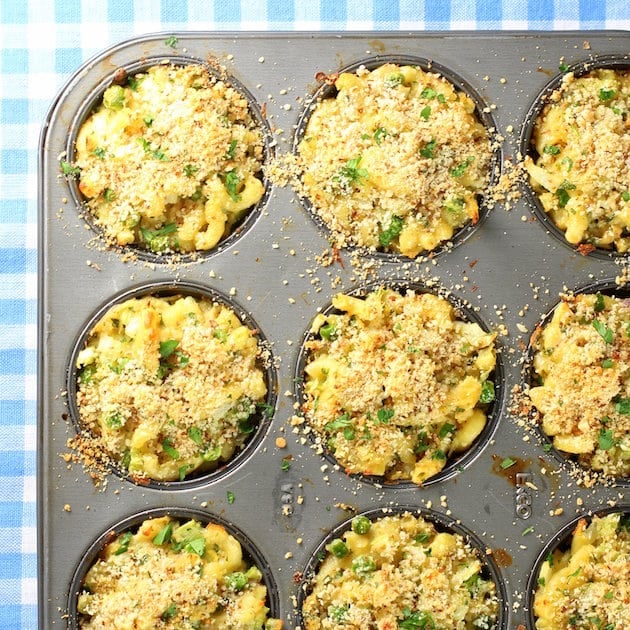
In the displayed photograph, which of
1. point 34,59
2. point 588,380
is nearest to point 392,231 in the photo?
point 588,380

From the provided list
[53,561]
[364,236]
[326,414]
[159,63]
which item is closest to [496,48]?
[364,236]

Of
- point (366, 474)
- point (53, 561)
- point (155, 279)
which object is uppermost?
point (155, 279)

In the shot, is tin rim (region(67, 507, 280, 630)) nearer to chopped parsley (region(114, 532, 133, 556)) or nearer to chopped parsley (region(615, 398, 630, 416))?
chopped parsley (region(114, 532, 133, 556))

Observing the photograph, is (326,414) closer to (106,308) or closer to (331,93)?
(106,308)

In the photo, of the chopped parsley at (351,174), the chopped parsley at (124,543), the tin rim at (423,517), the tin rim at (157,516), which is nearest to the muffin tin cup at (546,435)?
the tin rim at (423,517)

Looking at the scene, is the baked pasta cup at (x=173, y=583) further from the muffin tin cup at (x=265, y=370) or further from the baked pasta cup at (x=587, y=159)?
the baked pasta cup at (x=587, y=159)

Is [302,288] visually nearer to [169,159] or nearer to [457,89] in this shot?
[169,159]

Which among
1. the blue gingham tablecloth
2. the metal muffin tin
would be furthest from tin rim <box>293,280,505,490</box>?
the blue gingham tablecloth
